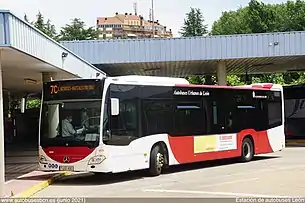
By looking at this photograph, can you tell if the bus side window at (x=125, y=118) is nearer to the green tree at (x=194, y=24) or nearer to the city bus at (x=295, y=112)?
the city bus at (x=295, y=112)

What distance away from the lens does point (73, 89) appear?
1530cm

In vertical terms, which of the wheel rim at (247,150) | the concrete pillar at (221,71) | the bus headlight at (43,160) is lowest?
the wheel rim at (247,150)

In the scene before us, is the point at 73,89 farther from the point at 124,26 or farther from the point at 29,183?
the point at 124,26

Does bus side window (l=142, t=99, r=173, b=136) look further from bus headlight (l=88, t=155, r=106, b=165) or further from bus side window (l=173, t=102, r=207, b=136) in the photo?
bus headlight (l=88, t=155, r=106, b=165)

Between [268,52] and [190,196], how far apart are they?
17.3 meters

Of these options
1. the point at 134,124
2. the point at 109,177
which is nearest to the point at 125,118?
the point at 134,124

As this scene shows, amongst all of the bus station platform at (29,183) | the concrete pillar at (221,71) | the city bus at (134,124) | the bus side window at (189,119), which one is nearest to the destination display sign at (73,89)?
the city bus at (134,124)

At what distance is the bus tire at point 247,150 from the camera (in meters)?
20.5

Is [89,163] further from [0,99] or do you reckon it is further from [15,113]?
[15,113]

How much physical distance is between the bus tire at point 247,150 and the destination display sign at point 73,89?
7.39 metres

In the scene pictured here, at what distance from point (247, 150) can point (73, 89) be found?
26.5 feet

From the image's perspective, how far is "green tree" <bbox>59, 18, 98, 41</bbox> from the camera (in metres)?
94.8

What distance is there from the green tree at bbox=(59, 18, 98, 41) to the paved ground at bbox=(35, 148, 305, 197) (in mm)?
77895

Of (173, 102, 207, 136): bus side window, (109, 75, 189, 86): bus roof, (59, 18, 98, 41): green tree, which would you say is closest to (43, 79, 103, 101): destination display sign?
(109, 75, 189, 86): bus roof
